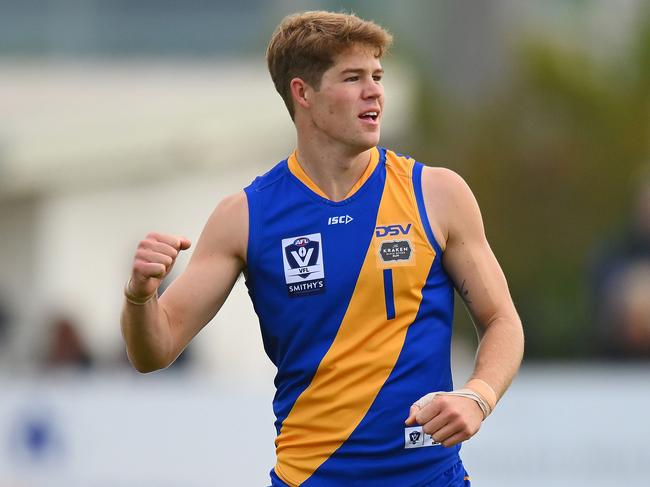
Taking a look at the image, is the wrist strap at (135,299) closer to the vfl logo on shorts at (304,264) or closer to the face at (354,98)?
the vfl logo on shorts at (304,264)

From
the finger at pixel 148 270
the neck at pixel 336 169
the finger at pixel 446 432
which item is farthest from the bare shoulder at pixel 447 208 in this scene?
the finger at pixel 148 270

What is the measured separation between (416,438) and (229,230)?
1.04 metres

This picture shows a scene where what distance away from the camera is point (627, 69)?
2470cm

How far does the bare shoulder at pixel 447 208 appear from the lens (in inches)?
220

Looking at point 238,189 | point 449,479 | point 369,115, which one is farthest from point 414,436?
point 238,189

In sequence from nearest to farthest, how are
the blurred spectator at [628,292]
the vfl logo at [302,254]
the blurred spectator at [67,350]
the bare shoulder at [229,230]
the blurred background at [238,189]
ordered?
the vfl logo at [302,254], the bare shoulder at [229,230], the blurred background at [238,189], the blurred spectator at [628,292], the blurred spectator at [67,350]

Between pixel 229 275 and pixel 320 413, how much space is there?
628mm

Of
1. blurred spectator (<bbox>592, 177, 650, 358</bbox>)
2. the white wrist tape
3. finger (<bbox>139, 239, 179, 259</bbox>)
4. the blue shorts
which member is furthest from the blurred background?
finger (<bbox>139, 239, 179, 259</bbox>)

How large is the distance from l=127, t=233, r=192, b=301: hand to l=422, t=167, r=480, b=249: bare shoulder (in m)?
0.91

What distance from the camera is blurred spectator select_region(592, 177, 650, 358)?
39.0 feet

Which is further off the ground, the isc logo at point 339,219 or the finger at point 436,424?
the isc logo at point 339,219

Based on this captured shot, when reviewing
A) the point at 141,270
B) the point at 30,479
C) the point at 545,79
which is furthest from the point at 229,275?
the point at 545,79

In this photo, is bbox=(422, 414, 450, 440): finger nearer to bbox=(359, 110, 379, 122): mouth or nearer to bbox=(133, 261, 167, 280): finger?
bbox=(133, 261, 167, 280): finger

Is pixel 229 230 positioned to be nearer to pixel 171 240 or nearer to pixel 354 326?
pixel 171 240
